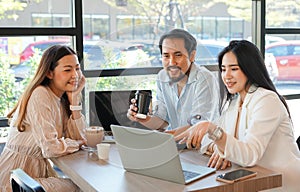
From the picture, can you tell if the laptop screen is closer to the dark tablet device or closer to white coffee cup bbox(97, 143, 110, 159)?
white coffee cup bbox(97, 143, 110, 159)

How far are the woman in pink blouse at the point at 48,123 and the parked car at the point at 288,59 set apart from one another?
2508 mm

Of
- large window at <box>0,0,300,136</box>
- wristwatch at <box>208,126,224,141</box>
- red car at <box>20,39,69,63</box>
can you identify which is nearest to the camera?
wristwatch at <box>208,126,224,141</box>

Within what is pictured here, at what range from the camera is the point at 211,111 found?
7.43 feet

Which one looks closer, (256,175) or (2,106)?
(256,175)

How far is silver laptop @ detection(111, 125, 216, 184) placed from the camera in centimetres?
164

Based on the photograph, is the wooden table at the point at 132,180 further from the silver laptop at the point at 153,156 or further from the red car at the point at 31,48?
the red car at the point at 31,48

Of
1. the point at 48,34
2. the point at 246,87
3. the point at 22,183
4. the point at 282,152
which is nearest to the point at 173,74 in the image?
the point at 246,87

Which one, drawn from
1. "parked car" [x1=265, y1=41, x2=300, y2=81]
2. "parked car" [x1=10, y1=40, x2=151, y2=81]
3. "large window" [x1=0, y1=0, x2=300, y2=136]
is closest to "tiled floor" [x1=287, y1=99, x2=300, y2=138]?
"large window" [x1=0, y1=0, x2=300, y2=136]

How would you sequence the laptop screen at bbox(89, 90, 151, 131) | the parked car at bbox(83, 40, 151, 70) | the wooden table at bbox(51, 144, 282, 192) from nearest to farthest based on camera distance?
the wooden table at bbox(51, 144, 282, 192), the laptop screen at bbox(89, 90, 151, 131), the parked car at bbox(83, 40, 151, 70)

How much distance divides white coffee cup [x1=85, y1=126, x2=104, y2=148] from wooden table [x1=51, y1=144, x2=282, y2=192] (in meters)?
0.20

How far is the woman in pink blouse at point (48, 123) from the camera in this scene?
2.22 metres

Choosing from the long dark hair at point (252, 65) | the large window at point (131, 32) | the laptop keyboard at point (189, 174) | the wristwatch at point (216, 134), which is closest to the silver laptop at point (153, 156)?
the laptop keyboard at point (189, 174)

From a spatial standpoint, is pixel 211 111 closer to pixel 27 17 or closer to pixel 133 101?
pixel 133 101

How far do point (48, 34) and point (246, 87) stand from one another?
1.83 m
